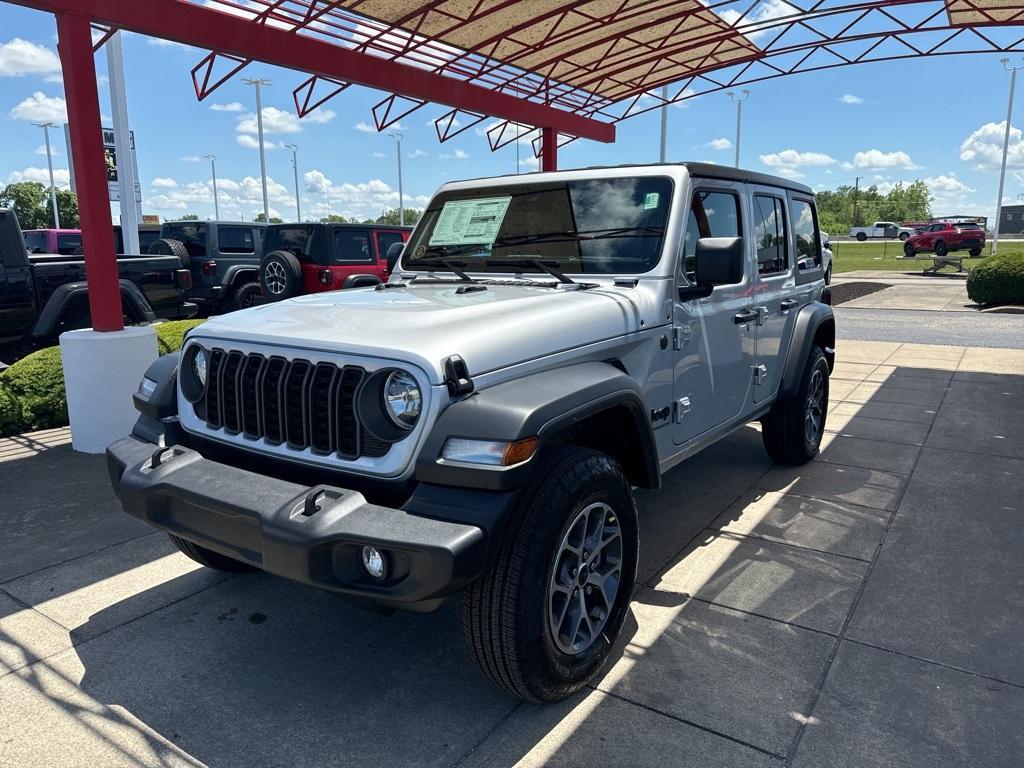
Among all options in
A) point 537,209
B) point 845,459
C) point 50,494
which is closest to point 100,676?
point 50,494

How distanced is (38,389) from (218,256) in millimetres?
7249

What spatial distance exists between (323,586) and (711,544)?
250 centimetres

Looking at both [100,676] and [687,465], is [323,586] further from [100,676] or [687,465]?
[687,465]

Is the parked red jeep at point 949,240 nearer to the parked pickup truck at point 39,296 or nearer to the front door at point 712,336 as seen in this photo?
the front door at point 712,336

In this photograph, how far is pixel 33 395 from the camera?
6637 millimetres

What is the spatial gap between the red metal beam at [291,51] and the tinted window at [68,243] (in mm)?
8742

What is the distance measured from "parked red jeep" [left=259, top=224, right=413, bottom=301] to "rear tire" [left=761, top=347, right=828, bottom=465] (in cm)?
614

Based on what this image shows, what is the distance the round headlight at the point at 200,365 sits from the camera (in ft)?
10.2

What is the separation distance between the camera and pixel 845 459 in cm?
572

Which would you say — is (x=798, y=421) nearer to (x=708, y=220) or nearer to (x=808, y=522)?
(x=808, y=522)


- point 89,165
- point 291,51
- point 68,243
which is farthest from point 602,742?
point 68,243

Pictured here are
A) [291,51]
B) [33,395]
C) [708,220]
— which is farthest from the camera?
[291,51]

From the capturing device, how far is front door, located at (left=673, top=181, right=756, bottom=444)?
364 centimetres

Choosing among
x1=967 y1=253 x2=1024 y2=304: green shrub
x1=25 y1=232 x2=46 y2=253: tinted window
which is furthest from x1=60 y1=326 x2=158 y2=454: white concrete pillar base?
x1=967 y1=253 x2=1024 y2=304: green shrub
